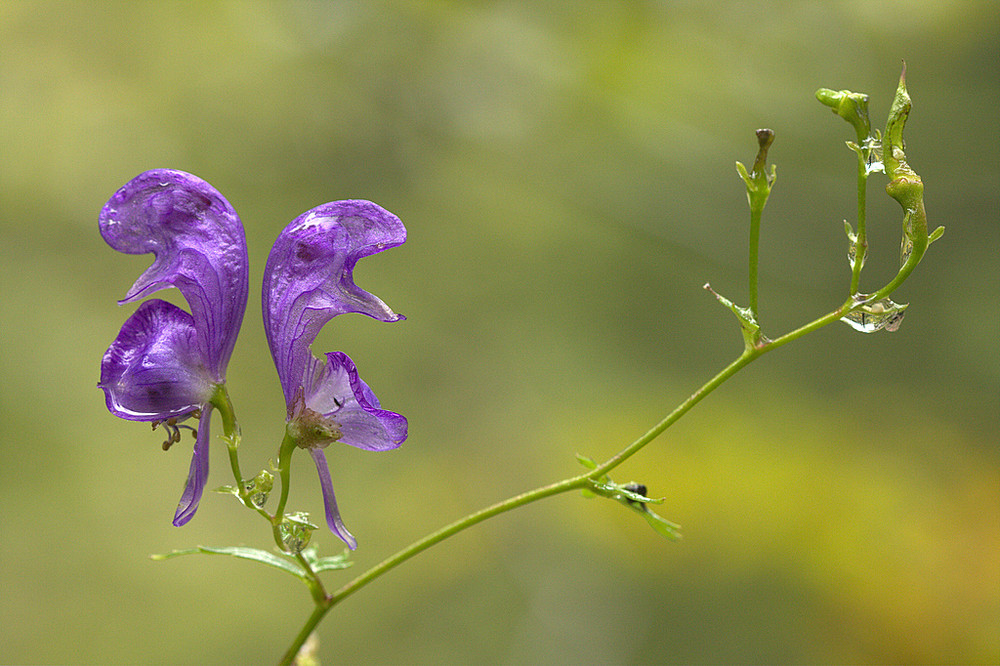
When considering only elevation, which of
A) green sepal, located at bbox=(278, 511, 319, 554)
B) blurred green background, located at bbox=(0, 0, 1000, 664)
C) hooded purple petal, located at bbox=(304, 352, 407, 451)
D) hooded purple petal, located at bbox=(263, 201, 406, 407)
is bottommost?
blurred green background, located at bbox=(0, 0, 1000, 664)

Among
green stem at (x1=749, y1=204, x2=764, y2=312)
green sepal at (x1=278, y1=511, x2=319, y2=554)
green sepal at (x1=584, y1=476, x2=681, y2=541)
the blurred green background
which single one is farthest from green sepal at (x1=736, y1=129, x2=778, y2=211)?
the blurred green background

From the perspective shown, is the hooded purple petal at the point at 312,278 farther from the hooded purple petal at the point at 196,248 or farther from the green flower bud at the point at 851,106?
the green flower bud at the point at 851,106

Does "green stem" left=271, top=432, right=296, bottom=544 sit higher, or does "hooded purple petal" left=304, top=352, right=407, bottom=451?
"hooded purple petal" left=304, top=352, right=407, bottom=451

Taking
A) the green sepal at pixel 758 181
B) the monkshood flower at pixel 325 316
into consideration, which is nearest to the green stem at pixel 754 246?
the green sepal at pixel 758 181

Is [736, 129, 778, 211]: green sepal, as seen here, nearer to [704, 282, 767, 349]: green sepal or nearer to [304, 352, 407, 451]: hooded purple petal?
[704, 282, 767, 349]: green sepal

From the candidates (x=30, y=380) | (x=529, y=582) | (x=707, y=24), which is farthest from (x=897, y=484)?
(x=30, y=380)

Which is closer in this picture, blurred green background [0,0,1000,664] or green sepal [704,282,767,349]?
green sepal [704,282,767,349]

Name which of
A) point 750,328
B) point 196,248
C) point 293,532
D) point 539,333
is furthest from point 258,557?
point 539,333

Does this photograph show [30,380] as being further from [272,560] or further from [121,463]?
[272,560]
